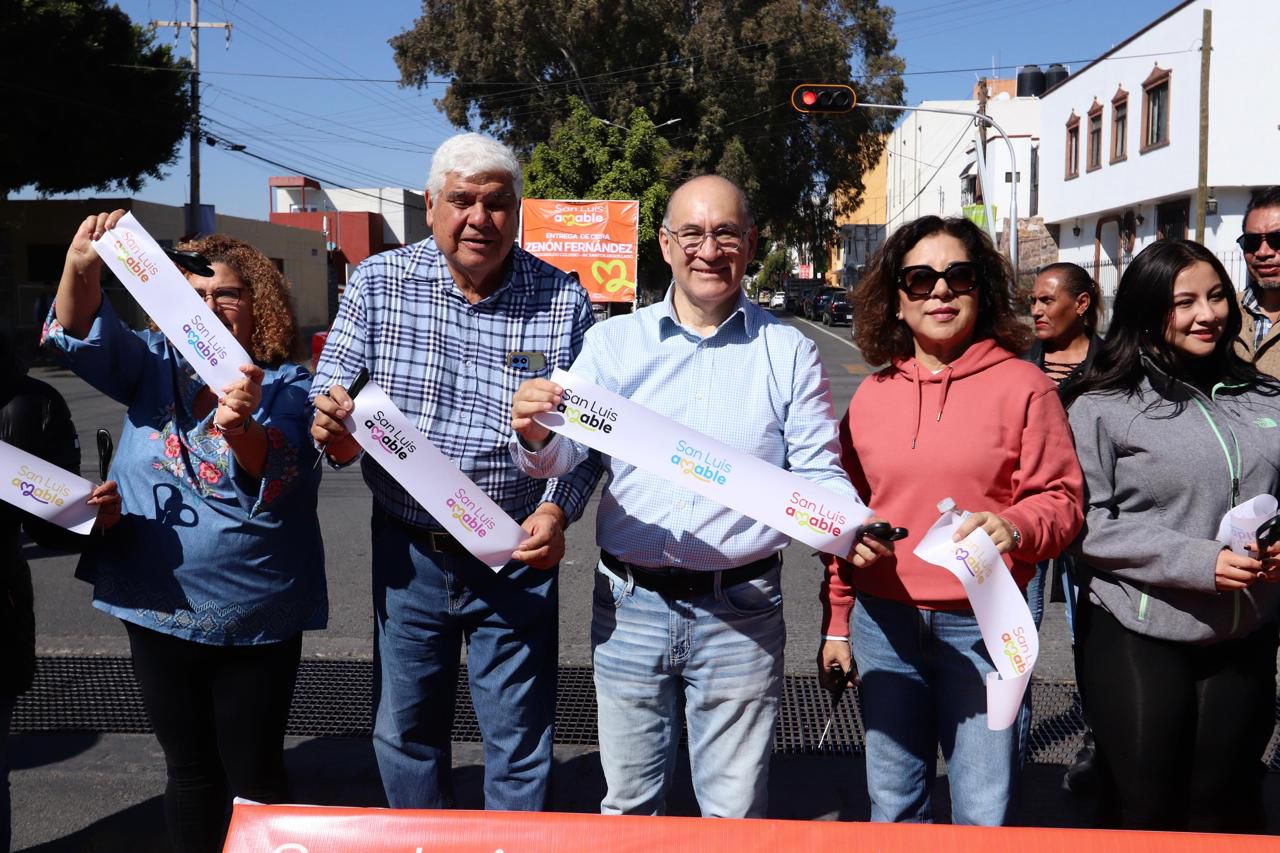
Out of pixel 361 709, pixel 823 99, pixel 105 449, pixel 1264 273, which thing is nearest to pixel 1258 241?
pixel 1264 273

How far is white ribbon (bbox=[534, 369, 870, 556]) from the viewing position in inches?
99.7

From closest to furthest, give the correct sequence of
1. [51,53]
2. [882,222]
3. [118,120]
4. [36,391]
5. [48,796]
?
[36,391] < [48,796] < [51,53] < [118,120] < [882,222]

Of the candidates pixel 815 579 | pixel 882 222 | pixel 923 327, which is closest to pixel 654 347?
pixel 923 327

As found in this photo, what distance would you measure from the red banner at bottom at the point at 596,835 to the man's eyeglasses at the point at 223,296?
1.31 m

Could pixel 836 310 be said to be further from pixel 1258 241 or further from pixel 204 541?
pixel 204 541

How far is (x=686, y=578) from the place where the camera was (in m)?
2.72

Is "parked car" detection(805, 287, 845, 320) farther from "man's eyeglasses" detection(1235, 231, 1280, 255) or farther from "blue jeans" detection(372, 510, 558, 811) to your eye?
"blue jeans" detection(372, 510, 558, 811)

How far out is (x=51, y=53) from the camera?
78.7ft

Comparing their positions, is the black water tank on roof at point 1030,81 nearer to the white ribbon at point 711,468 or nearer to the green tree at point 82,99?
the green tree at point 82,99

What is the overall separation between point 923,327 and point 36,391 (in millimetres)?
2385

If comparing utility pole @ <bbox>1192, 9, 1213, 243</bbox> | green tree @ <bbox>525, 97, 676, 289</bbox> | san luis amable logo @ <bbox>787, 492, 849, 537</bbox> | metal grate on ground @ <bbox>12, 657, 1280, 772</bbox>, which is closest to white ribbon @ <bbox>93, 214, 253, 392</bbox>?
san luis amable logo @ <bbox>787, 492, 849, 537</bbox>

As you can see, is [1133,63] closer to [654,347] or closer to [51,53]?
[51,53]

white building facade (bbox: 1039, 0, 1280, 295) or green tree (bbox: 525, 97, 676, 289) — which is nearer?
white building facade (bbox: 1039, 0, 1280, 295)

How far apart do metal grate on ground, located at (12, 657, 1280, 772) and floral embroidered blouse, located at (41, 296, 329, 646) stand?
1.85 meters
